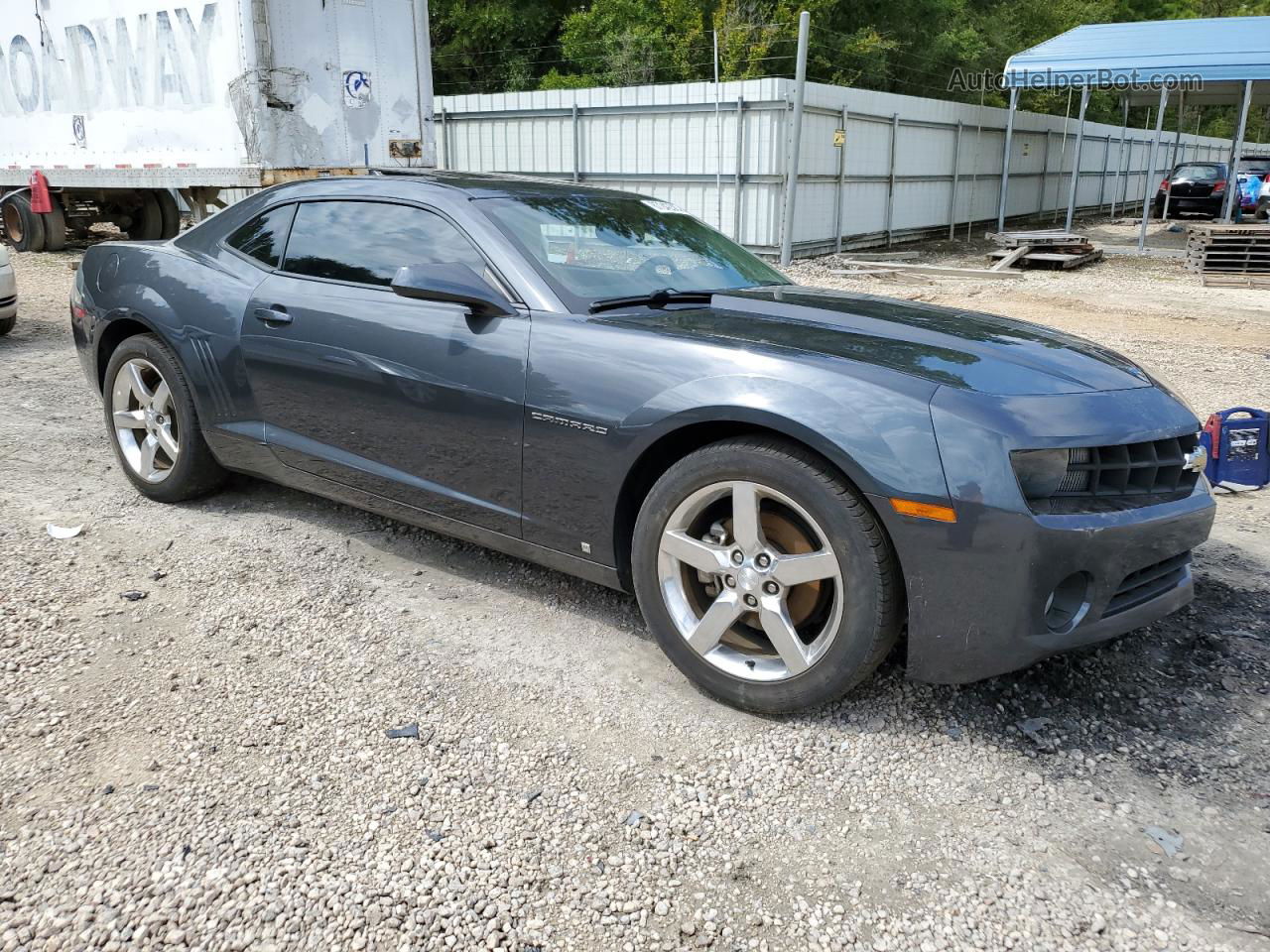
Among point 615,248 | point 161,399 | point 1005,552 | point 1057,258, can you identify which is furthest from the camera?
point 1057,258

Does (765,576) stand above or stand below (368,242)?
below

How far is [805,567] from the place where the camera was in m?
2.91

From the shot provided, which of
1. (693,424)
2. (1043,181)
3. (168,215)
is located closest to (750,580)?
(693,424)

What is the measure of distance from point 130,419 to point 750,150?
13.4 meters

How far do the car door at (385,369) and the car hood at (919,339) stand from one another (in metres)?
0.50

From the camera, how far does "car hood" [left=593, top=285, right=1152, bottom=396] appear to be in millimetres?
2984

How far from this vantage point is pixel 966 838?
2584 millimetres

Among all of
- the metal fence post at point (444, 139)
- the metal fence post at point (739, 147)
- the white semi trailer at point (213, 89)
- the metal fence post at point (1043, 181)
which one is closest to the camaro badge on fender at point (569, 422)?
the white semi trailer at point (213, 89)

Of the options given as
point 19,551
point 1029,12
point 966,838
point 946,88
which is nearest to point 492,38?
point 946,88

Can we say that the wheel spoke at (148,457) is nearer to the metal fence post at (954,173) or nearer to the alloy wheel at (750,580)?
the alloy wheel at (750,580)

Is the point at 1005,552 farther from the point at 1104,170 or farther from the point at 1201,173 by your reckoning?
the point at 1104,170

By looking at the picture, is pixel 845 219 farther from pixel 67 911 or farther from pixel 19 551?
pixel 67 911

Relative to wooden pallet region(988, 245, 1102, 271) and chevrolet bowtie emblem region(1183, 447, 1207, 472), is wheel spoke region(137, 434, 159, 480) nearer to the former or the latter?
chevrolet bowtie emblem region(1183, 447, 1207, 472)

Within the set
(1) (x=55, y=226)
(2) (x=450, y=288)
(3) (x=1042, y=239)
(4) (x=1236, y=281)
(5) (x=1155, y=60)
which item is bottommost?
(4) (x=1236, y=281)
